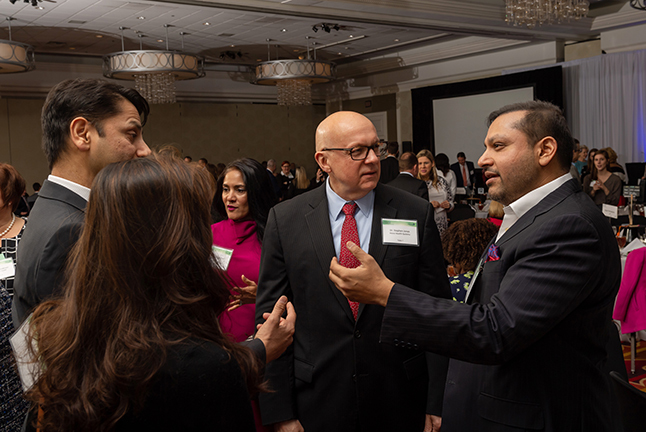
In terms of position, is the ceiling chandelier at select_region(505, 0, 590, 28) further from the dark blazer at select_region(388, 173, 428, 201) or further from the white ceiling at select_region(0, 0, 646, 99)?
the dark blazer at select_region(388, 173, 428, 201)

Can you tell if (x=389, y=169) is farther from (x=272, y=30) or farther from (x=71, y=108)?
(x=71, y=108)

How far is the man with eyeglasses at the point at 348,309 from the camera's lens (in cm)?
180

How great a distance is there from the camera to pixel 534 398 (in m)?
1.43

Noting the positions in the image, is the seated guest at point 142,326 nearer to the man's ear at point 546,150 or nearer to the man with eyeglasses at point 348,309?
the man with eyeglasses at point 348,309

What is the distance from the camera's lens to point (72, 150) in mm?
1386

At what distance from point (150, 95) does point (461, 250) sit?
9153 mm

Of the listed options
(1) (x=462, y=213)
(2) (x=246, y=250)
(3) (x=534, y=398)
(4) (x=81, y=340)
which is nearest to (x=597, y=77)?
(1) (x=462, y=213)

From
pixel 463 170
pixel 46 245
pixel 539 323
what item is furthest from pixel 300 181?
pixel 46 245

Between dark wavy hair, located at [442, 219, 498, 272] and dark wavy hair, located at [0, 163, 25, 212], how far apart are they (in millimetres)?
2274

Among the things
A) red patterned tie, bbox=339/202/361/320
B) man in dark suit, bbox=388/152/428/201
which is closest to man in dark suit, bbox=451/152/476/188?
man in dark suit, bbox=388/152/428/201

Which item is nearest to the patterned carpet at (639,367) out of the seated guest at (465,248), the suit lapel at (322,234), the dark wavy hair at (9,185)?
the seated guest at (465,248)

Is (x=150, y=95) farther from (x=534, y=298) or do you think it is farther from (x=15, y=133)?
(x=534, y=298)

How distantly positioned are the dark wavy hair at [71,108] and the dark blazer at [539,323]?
90 cm

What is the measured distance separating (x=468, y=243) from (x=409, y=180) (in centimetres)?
316
